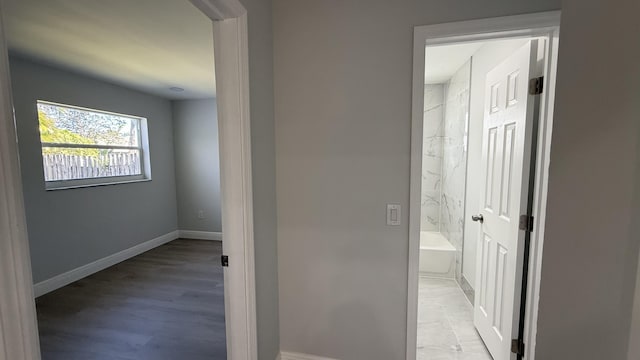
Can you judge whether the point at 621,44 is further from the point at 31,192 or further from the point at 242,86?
the point at 31,192

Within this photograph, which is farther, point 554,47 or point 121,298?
point 121,298

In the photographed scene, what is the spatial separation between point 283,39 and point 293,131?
22.0 inches

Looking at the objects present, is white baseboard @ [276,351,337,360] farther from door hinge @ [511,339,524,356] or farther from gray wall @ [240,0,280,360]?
door hinge @ [511,339,524,356]

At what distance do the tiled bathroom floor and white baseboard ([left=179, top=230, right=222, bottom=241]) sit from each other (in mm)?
3495

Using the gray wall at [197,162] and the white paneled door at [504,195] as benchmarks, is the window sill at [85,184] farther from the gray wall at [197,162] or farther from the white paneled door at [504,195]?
the white paneled door at [504,195]

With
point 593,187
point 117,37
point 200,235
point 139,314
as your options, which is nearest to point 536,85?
point 593,187

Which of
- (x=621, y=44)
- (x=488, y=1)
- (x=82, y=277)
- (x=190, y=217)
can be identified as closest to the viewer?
(x=621, y=44)

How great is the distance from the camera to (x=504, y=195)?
1.77 m

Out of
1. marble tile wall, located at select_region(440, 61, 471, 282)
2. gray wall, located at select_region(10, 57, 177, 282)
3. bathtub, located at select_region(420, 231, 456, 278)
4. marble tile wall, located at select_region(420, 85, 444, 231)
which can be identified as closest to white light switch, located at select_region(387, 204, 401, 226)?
marble tile wall, located at select_region(440, 61, 471, 282)

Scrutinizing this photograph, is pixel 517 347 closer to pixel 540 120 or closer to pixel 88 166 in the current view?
pixel 540 120

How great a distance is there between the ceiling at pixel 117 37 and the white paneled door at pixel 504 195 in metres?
2.11

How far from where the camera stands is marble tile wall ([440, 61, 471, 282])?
10.1 ft

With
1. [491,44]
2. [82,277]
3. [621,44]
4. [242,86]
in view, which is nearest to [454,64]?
[491,44]

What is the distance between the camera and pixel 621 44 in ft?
1.41
